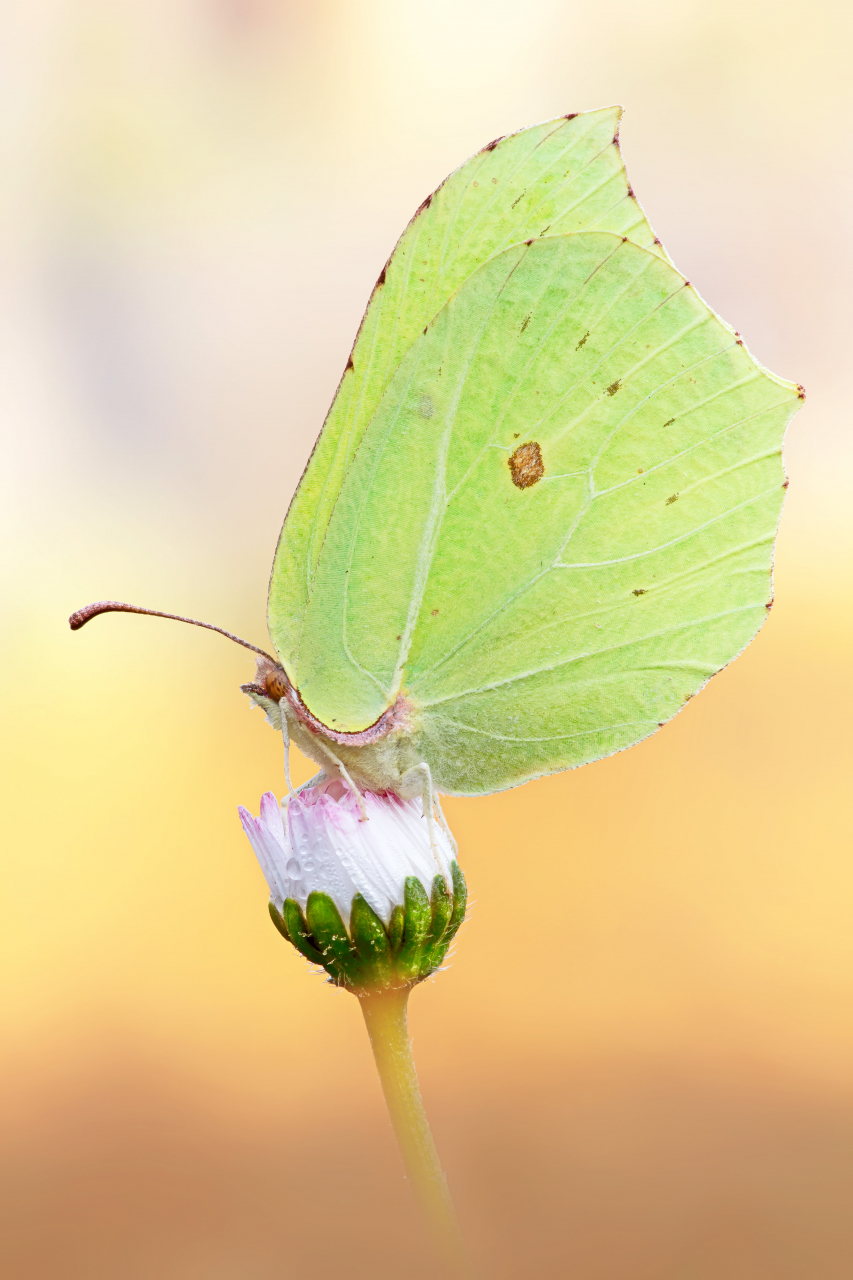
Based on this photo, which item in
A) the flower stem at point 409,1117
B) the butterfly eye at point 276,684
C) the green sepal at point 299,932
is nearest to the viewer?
the flower stem at point 409,1117

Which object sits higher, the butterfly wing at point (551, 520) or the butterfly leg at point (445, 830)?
the butterfly wing at point (551, 520)

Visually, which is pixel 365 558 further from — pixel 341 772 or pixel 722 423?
pixel 722 423

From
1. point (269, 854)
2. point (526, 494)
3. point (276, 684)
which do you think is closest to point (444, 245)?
point (526, 494)

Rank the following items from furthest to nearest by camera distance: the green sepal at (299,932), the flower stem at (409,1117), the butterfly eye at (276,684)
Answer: the butterfly eye at (276,684), the green sepal at (299,932), the flower stem at (409,1117)

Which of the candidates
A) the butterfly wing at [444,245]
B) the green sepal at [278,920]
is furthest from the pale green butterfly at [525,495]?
the green sepal at [278,920]

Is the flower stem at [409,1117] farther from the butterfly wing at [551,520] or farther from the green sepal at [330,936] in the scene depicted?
the butterfly wing at [551,520]

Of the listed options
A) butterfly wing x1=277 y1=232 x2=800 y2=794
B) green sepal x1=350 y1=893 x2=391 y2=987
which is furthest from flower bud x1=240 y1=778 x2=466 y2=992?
butterfly wing x1=277 y1=232 x2=800 y2=794

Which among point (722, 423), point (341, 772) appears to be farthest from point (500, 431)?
point (341, 772)
